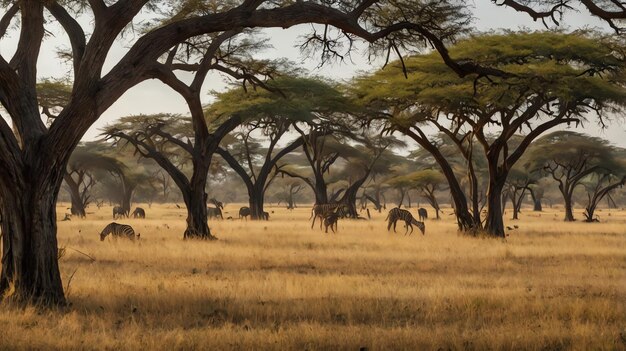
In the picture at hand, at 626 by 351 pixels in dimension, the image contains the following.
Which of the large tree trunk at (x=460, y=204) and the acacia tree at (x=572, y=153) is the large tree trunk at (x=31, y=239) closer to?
the large tree trunk at (x=460, y=204)

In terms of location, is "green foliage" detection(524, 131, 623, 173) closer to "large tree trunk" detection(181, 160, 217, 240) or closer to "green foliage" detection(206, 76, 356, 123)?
"green foliage" detection(206, 76, 356, 123)

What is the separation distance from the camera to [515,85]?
843 inches

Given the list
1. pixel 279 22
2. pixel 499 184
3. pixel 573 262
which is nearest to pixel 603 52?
pixel 499 184

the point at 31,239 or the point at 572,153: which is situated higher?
the point at 572,153

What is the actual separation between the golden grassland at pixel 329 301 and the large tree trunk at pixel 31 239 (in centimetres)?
49

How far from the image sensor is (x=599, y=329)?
8117 mm

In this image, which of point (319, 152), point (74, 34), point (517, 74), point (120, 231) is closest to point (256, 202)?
point (319, 152)

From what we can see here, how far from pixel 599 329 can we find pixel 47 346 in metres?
5.80

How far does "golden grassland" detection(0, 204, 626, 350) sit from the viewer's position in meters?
7.41

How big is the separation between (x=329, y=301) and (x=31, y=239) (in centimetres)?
395

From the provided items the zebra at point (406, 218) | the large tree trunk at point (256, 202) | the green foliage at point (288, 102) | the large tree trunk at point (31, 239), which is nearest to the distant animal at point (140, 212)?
the large tree trunk at point (256, 202)

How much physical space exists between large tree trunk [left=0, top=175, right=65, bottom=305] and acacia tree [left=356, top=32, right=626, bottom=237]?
547 inches

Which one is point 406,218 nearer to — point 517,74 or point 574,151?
point 517,74

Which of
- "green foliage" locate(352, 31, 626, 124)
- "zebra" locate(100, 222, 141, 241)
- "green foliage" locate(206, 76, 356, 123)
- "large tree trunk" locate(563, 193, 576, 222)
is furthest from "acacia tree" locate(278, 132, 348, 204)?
"large tree trunk" locate(563, 193, 576, 222)
